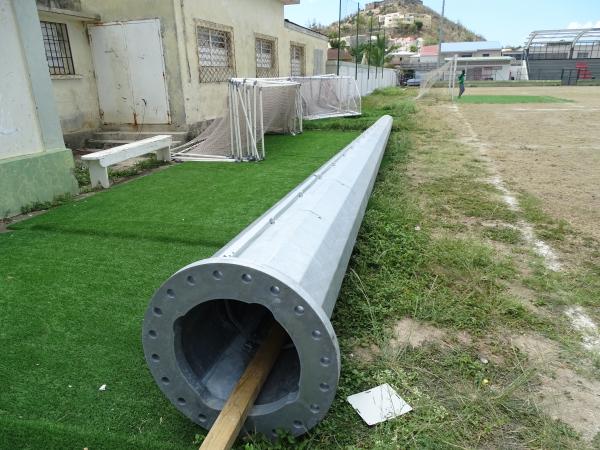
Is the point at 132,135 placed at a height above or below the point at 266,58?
below

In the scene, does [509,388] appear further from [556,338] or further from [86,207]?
[86,207]

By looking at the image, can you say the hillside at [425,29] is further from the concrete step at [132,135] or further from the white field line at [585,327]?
the white field line at [585,327]

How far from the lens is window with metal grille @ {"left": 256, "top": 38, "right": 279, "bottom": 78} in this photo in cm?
1343

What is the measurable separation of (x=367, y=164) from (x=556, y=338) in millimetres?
2275

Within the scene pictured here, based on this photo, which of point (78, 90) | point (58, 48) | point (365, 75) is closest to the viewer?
point (58, 48)

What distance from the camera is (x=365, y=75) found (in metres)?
26.9

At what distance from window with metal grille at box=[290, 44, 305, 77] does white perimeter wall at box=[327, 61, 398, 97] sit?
3868 mm

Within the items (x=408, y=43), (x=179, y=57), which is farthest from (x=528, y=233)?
(x=408, y=43)

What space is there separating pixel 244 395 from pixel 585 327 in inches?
84.5

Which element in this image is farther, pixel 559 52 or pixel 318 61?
pixel 559 52

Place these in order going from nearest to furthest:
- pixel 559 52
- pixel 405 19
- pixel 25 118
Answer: pixel 25 118 < pixel 559 52 < pixel 405 19

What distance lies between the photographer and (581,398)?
6.89 feet

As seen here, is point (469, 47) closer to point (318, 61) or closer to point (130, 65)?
point (318, 61)

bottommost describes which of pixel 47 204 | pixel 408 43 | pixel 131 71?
pixel 47 204
